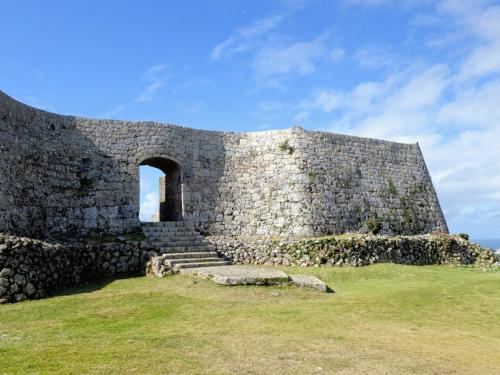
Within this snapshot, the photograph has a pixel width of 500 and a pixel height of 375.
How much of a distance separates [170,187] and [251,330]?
11.4m

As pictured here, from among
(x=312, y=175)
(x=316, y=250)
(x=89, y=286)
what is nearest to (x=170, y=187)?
(x=312, y=175)

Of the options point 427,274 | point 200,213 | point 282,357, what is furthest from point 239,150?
point 282,357

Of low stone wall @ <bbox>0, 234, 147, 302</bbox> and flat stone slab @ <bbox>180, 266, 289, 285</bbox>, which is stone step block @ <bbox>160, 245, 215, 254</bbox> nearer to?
low stone wall @ <bbox>0, 234, 147, 302</bbox>

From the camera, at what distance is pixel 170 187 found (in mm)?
17734

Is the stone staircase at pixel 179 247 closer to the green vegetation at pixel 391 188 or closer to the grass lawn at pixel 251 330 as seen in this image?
the grass lawn at pixel 251 330

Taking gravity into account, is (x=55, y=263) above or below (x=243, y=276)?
above

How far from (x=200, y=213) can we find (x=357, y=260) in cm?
603

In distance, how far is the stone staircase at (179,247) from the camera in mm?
12766

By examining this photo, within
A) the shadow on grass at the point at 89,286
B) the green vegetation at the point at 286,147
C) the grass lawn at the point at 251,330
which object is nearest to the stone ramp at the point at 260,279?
the grass lawn at the point at 251,330

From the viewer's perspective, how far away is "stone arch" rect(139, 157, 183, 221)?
16766 millimetres

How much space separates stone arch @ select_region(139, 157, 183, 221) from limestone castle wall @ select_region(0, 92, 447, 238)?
283 millimetres

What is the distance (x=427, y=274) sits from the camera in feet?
44.8

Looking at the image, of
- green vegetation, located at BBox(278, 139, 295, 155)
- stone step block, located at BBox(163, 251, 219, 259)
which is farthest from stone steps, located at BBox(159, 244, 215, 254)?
green vegetation, located at BBox(278, 139, 295, 155)

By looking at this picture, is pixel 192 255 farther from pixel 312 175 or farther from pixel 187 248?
pixel 312 175
